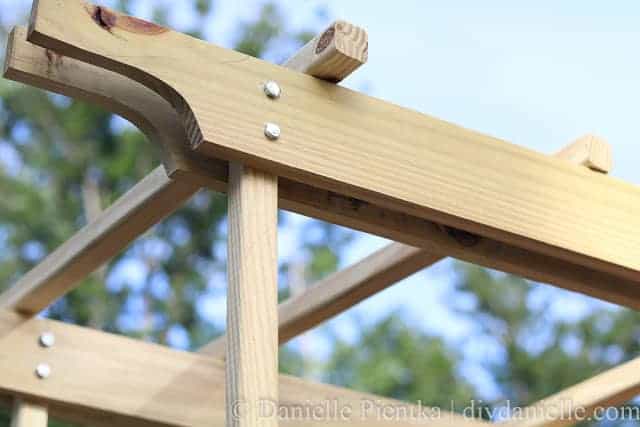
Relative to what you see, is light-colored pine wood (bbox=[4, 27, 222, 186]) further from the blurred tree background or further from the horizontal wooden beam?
the blurred tree background

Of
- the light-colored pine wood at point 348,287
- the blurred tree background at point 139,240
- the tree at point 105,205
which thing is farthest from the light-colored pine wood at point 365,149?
the tree at point 105,205

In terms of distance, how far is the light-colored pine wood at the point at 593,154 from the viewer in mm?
2068

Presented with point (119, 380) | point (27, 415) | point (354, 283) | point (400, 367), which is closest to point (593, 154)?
point (354, 283)

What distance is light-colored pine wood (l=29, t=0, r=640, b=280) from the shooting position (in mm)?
1675

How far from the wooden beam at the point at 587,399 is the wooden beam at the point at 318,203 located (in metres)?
0.70

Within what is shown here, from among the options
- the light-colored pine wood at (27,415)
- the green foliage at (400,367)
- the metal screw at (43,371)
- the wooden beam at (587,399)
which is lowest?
the light-colored pine wood at (27,415)

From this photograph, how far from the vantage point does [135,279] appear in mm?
6805

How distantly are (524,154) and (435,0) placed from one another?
13.4m

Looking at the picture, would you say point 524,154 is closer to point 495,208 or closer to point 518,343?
point 495,208

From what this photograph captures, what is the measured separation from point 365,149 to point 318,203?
4.5 inches

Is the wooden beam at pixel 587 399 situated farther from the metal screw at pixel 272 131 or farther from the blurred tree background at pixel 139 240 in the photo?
the blurred tree background at pixel 139 240

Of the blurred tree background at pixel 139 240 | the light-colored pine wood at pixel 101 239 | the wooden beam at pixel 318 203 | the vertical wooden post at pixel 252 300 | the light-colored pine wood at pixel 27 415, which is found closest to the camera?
the vertical wooden post at pixel 252 300

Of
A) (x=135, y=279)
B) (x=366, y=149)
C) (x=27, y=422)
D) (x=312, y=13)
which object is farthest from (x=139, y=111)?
(x=312, y=13)

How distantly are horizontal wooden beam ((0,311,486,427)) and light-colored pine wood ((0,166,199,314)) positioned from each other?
0.08 metres
